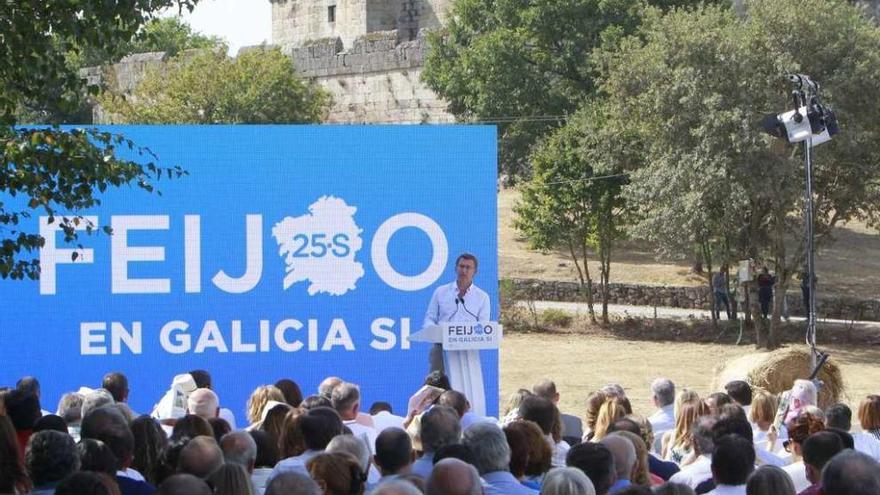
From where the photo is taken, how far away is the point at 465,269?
12.9m

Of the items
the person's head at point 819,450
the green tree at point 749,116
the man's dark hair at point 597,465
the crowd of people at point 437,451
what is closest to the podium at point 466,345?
the crowd of people at point 437,451

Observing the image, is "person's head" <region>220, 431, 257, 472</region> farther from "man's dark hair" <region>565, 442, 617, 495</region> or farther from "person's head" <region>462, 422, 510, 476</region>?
"man's dark hair" <region>565, 442, 617, 495</region>

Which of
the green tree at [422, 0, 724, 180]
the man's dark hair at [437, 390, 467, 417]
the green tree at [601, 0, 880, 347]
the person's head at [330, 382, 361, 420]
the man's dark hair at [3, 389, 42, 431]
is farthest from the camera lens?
the green tree at [422, 0, 724, 180]

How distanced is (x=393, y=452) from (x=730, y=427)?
1.77 m

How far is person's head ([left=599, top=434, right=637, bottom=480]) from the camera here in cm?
659

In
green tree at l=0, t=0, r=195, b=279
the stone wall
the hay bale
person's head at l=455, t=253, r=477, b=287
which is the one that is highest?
green tree at l=0, t=0, r=195, b=279

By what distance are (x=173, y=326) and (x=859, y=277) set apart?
72.2 feet

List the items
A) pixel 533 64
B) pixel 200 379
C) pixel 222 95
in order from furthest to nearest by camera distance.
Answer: pixel 222 95 → pixel 533 64 → pixel 200 379

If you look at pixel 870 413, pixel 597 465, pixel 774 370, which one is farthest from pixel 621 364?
pixel 597 465

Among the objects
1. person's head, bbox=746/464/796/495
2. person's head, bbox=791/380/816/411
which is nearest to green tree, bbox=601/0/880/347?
person's head, bbox=791/380/816/411

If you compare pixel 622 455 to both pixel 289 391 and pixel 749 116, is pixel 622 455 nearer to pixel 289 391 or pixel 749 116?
pixel 289 391

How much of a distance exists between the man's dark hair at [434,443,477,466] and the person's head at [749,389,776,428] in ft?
9.21

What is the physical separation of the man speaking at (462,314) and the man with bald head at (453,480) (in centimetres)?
707

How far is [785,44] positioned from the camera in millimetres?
24484
